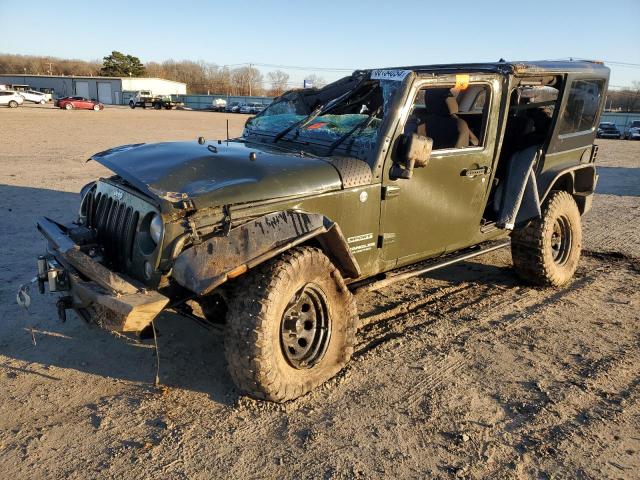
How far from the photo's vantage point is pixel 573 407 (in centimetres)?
334

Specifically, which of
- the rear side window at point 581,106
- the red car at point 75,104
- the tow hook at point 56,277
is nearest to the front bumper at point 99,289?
the tow hook at point 56,277

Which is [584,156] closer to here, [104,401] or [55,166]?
[104,401]

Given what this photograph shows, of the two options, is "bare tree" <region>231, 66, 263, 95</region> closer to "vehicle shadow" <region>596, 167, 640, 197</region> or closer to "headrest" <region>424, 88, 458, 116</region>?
"vehicle shadow" <region>596, 167, 640, 197</region>

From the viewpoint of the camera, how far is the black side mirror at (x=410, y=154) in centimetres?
360

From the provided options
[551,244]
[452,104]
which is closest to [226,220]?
[452,104]

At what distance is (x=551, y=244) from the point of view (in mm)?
5555

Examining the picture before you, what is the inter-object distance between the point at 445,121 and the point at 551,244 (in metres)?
1.98

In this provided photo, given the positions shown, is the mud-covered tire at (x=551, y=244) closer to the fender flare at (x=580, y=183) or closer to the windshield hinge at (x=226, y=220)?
the fender flare at (x=580, y=183)

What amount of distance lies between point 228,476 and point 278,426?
49 centimetres

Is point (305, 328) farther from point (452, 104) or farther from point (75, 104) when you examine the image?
point (75, 104)

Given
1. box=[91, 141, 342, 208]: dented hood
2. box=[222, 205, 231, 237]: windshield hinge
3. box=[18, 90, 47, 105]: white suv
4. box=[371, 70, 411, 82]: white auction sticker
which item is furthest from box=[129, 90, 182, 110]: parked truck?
box=[222, 205, 231, 237]: windshield hinge

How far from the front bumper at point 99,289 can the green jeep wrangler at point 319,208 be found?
1cm

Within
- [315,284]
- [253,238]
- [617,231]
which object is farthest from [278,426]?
[617,231]

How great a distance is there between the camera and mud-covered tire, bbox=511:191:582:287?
5.23m
